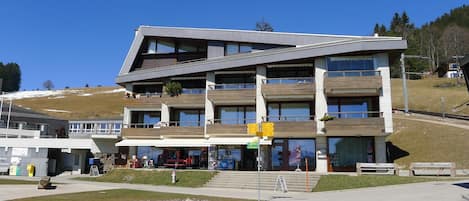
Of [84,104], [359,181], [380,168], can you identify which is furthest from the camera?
[84,104]

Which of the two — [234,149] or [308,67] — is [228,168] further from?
[308,67]

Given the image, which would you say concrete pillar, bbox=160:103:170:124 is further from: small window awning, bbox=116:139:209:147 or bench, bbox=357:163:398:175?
bench, bbox=357:163:398:175

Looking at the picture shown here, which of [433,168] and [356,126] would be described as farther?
[356,126]

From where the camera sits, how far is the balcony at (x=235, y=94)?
3531cm

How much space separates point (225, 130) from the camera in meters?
34.6

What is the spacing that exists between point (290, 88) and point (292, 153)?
582 centimetres

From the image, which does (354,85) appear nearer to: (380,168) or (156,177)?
(380,168)

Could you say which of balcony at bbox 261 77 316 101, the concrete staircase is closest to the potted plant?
balcony at bbox 261 77 316 101

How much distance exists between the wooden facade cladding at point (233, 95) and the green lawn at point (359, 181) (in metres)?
12.0

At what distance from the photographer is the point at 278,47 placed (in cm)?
3747

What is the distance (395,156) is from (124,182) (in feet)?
82.4

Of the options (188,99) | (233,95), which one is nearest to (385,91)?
(233,95)

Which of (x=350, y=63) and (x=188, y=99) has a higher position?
(x=350, y=63)

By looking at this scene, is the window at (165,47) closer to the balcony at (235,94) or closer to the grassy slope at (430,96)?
the balcony at (235,94)
